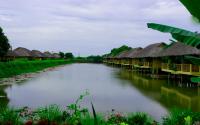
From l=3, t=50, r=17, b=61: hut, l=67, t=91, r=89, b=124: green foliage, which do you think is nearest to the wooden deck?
l=67, t=91, r=89, b=124: green foliage

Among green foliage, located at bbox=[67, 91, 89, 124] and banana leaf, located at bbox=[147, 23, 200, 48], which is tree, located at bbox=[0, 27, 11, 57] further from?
banana leaf, located at bbox=[147, 23, 200, 48]


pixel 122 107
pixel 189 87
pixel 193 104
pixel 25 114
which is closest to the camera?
pixel 25 114

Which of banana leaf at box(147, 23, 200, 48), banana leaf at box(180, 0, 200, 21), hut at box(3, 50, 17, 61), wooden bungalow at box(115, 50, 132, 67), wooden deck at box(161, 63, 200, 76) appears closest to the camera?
banana leaf at box(180, 0, 200, 21)

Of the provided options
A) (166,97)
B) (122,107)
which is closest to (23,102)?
(122,107)

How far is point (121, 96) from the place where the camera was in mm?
19031

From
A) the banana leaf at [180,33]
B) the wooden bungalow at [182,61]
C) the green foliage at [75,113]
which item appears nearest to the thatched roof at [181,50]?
the wooden bungalow at [182,61]

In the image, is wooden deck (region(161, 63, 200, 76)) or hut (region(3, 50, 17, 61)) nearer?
wooden deck (region(161, 63, 200, 76))

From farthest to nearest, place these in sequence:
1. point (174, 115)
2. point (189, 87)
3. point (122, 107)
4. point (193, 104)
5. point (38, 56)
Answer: point (38, 56) → point (189, 87) → point (193, 104) → point (122, 107) → point (174, 115)

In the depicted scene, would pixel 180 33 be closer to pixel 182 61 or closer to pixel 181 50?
pixel 181 50

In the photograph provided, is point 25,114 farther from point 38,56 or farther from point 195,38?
point 38,56

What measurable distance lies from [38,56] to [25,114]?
73498 millimetres

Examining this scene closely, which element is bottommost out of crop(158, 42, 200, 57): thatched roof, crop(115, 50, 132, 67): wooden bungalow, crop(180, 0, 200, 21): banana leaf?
crop(115, 50, 132, 67): wooden bungalow

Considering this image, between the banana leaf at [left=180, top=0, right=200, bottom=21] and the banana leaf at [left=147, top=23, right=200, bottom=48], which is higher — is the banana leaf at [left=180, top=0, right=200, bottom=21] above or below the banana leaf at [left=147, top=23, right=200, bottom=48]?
above

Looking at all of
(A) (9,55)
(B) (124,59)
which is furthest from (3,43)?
(B) (124,59)
